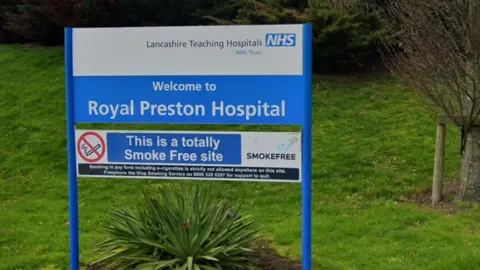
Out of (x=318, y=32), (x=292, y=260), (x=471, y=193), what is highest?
(x=318, y=32)

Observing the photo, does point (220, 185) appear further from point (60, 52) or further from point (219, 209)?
point (60, 52)

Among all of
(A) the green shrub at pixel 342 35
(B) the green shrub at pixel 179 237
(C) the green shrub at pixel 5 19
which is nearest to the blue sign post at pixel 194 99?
(B) the green shrub at pixel 179 237

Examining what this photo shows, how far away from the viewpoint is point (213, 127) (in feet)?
35.8

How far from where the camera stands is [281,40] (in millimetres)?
4488

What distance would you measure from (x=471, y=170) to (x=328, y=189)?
193 centimetres

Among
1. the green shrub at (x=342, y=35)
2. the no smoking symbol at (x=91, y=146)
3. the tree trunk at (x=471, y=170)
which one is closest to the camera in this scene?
the no smoking symbol at (x=91, y=146)

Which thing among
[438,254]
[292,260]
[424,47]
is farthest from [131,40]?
[424,47]

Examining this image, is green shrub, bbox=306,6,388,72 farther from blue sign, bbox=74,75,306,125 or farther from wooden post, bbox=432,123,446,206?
blue sign, bbox=74,75,306,125

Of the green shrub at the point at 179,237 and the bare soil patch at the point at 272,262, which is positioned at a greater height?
the green shrub at the point at 179,237

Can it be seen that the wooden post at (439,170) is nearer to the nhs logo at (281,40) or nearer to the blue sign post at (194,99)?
the blue sign post at (194,99)

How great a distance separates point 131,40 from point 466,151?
189 inches

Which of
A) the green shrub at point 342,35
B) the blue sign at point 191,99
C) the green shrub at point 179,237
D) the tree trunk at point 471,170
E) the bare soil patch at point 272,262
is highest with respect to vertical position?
the green shrub at point 342,35

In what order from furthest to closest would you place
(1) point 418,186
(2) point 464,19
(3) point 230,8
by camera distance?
(3) point 230,8
(1) point 418,186
(2) point 464,19

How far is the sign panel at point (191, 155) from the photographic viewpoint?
180 inches
